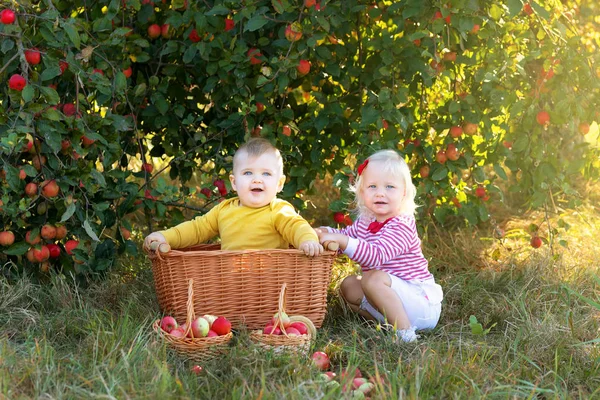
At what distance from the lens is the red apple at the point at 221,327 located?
2.64 meters

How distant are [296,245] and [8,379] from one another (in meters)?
1.08

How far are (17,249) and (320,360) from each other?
4.33ft

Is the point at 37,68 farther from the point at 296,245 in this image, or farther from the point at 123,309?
the point at 296,245

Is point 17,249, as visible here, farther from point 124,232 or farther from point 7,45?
point 7,45

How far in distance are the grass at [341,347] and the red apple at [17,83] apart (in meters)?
0.74

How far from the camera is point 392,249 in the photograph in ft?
9.87

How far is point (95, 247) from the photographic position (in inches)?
→ 130

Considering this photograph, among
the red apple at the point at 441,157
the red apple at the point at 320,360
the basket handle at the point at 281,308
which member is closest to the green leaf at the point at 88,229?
the basket handle at the point at 281,308

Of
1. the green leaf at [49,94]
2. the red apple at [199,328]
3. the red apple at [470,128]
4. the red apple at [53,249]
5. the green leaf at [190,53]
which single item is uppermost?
the green leaf at [190,53]

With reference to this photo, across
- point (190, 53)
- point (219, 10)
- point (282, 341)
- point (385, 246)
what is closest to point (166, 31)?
point (190, 53)

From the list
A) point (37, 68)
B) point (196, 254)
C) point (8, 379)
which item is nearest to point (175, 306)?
point (196, 254)

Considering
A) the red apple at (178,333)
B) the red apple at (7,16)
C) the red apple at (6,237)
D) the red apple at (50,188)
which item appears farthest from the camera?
the red apple at (6,237)

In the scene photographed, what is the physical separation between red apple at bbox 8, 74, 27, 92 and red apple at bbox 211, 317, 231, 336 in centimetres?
103

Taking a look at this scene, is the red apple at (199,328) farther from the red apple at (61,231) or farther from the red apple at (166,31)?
the red apple at (166,31)
